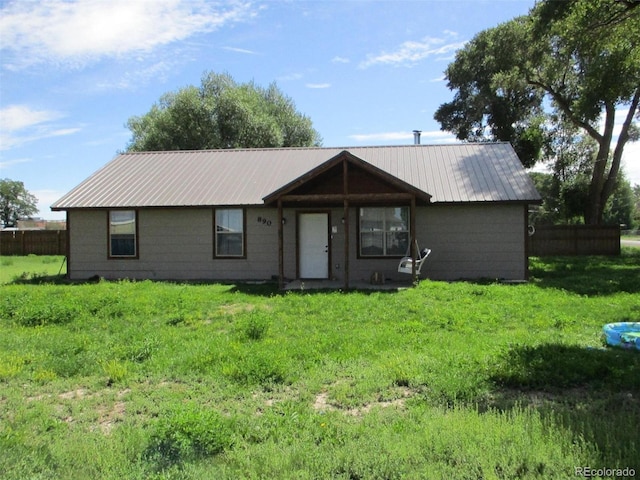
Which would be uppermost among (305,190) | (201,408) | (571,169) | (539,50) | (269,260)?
(539,50)

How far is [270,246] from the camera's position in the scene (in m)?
14.7

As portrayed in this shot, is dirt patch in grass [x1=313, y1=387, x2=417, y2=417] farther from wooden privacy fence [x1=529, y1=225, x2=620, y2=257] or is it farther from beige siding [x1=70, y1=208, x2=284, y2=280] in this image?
wooden privacy fence [x1=529, y1=225, x2=620, y2=257]

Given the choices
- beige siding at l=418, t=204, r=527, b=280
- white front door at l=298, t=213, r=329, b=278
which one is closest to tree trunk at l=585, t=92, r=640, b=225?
beige siding at l=418, t=204, r=527, b=280

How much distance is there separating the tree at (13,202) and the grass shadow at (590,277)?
83063mm

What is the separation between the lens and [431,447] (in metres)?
3.69

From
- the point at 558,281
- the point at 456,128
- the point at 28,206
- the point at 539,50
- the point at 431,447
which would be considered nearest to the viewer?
the point at 431,447

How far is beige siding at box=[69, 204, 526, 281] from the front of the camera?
555 inches

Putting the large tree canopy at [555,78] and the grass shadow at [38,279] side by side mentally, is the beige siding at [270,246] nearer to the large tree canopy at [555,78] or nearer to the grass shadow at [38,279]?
the grass shadow at [38,279]

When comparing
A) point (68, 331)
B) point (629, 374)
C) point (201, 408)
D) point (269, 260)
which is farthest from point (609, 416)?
point (269, 260)

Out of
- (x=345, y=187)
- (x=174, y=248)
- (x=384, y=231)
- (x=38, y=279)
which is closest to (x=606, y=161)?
(x=384, y=231)

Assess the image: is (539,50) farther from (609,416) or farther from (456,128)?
(609,416)

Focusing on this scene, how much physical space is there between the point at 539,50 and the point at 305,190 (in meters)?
15.6

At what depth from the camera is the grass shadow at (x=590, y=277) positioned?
11.8 meters

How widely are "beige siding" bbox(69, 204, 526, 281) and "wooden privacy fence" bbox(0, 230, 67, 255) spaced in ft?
52.4
